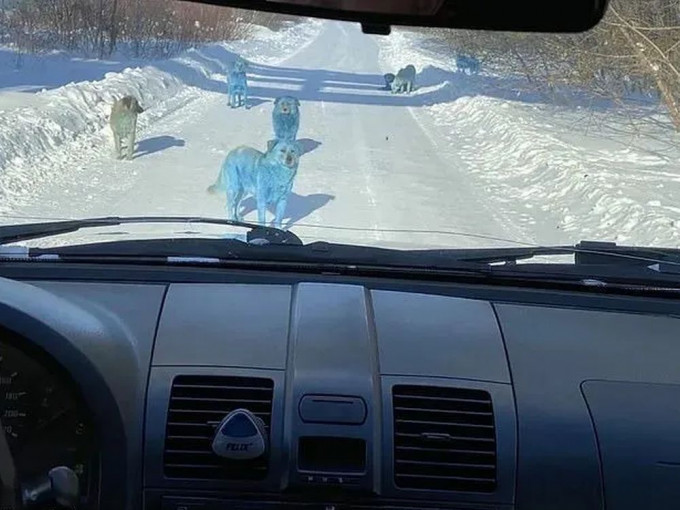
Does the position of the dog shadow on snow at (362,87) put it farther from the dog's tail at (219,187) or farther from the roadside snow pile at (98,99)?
the dog's tail at (219,187)

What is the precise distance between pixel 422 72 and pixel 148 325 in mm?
15294

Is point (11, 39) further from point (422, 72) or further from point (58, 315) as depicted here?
point (58, 315)

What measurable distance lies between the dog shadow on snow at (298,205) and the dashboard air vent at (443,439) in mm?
4788

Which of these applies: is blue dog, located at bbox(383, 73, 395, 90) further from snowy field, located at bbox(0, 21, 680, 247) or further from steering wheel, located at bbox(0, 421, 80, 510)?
steering wheel, located at bbox(0, 421, 80, 510)

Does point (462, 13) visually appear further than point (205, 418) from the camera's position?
No

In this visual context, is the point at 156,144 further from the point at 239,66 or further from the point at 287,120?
the point at 239,66

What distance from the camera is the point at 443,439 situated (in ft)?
8.96

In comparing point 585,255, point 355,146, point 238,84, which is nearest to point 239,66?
point 238,84

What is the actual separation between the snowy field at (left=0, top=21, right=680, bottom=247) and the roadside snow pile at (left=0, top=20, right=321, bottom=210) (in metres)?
0.03

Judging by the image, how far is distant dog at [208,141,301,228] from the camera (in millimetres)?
8031

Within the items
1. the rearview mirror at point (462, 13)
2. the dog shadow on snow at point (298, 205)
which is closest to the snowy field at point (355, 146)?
the dog shadow on snow at point (298, 205)

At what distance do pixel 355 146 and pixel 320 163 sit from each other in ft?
4.34

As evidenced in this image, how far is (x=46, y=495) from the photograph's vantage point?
7.38ft

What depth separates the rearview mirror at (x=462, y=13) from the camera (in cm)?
243
